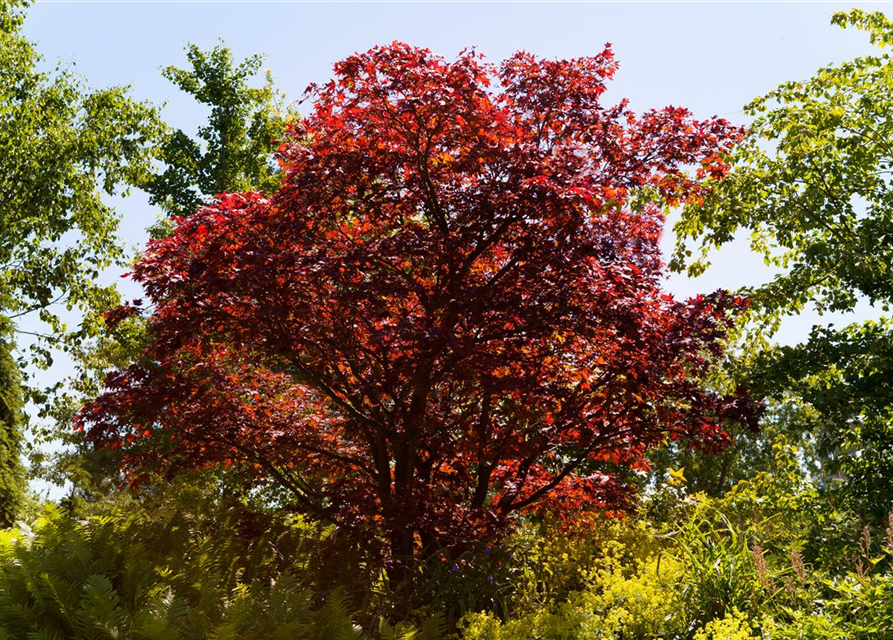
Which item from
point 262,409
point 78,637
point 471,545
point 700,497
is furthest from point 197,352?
point 700,497

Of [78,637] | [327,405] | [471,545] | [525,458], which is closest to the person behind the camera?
[78,637]

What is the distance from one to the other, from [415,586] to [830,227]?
8.46 meters

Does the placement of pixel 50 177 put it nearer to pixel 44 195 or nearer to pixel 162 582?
pixel 44 195

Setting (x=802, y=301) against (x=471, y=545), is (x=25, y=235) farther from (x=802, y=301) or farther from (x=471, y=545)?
(x=802, y=301)

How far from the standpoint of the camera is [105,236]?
53.2 ft

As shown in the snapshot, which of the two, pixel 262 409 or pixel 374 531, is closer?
pixel 374 531

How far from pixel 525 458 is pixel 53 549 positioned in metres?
4.07

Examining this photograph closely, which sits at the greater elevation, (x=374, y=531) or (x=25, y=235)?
(x=25, y=235)

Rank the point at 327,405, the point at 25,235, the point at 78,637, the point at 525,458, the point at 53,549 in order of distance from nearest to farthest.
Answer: the point at 78,637, the point at 53,549, the point at 525,458, the point at 327,405, the point at 25,235

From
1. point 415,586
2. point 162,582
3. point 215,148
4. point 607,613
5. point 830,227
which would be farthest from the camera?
point 215,148

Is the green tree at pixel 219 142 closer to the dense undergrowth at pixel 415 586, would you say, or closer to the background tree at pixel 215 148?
the background tree at pixel 215 148

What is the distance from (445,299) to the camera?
7188 mm

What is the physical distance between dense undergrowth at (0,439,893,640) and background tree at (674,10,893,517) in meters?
3.00

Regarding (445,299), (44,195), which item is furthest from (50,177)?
(445,299)
